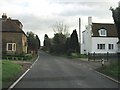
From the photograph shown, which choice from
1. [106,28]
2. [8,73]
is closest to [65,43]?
[106,28]

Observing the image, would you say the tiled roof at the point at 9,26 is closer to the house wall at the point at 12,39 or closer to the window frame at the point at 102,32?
the house wall at the point at 12,39

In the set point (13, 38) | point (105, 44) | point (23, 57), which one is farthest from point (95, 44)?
point (23, 57)

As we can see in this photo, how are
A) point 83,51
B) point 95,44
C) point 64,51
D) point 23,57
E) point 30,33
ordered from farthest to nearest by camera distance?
point 30,33 < point 64,51 < point 83,51 < point 95,44 < point 23,57

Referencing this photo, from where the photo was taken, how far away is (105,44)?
7419 cm

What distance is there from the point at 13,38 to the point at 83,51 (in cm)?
2174

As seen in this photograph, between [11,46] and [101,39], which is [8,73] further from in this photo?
[101,39]

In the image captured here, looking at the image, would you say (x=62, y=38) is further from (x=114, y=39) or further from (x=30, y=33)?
(x=114, y=39)

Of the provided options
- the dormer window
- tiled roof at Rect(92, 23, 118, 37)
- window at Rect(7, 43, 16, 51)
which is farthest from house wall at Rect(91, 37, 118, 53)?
window at Rect(7, 43, 16, 51)

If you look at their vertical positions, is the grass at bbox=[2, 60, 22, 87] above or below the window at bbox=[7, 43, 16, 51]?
below

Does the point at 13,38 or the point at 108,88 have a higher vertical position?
the point at 13,38

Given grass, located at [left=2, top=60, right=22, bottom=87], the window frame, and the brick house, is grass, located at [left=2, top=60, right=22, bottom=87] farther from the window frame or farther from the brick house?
the window frame

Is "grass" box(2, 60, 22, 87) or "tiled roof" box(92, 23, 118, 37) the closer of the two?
"grass" box(2, 60, 22, 87)

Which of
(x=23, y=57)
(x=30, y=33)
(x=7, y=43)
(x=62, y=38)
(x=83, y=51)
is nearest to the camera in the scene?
(x=23, y=57)

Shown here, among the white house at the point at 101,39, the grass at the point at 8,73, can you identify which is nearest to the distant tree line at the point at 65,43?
the white house at the point at 101,39
